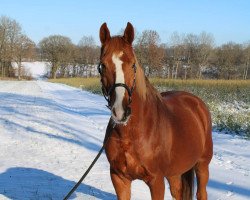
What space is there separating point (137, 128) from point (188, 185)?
167 cm

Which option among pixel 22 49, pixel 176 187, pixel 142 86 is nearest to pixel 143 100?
pixel 142 86

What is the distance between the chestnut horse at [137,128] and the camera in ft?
8.24

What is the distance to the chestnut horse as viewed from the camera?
8.24 feet

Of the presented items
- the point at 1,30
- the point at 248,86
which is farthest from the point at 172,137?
the point at 1,30

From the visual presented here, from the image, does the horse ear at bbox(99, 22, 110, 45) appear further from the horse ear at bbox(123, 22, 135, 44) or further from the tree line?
the tree line

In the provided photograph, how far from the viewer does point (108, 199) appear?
469 centimetres

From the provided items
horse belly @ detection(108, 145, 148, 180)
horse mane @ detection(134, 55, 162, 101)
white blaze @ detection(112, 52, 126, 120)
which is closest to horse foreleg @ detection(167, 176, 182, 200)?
horse belly @ detection(108, 145, 148, 180)

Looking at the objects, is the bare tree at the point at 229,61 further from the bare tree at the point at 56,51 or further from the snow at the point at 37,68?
the snow at the point at 37,68

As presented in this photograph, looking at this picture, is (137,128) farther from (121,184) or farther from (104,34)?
(104,34)

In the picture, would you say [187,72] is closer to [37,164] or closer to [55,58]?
[55,58]

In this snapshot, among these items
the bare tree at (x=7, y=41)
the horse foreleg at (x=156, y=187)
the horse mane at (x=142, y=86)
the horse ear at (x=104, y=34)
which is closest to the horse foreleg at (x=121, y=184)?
the horse foreleg at (x=156, y=187)

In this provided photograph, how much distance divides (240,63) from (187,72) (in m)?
8.74

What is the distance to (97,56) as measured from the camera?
65875mm

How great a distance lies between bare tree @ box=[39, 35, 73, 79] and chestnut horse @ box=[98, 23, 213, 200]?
2673 inches
